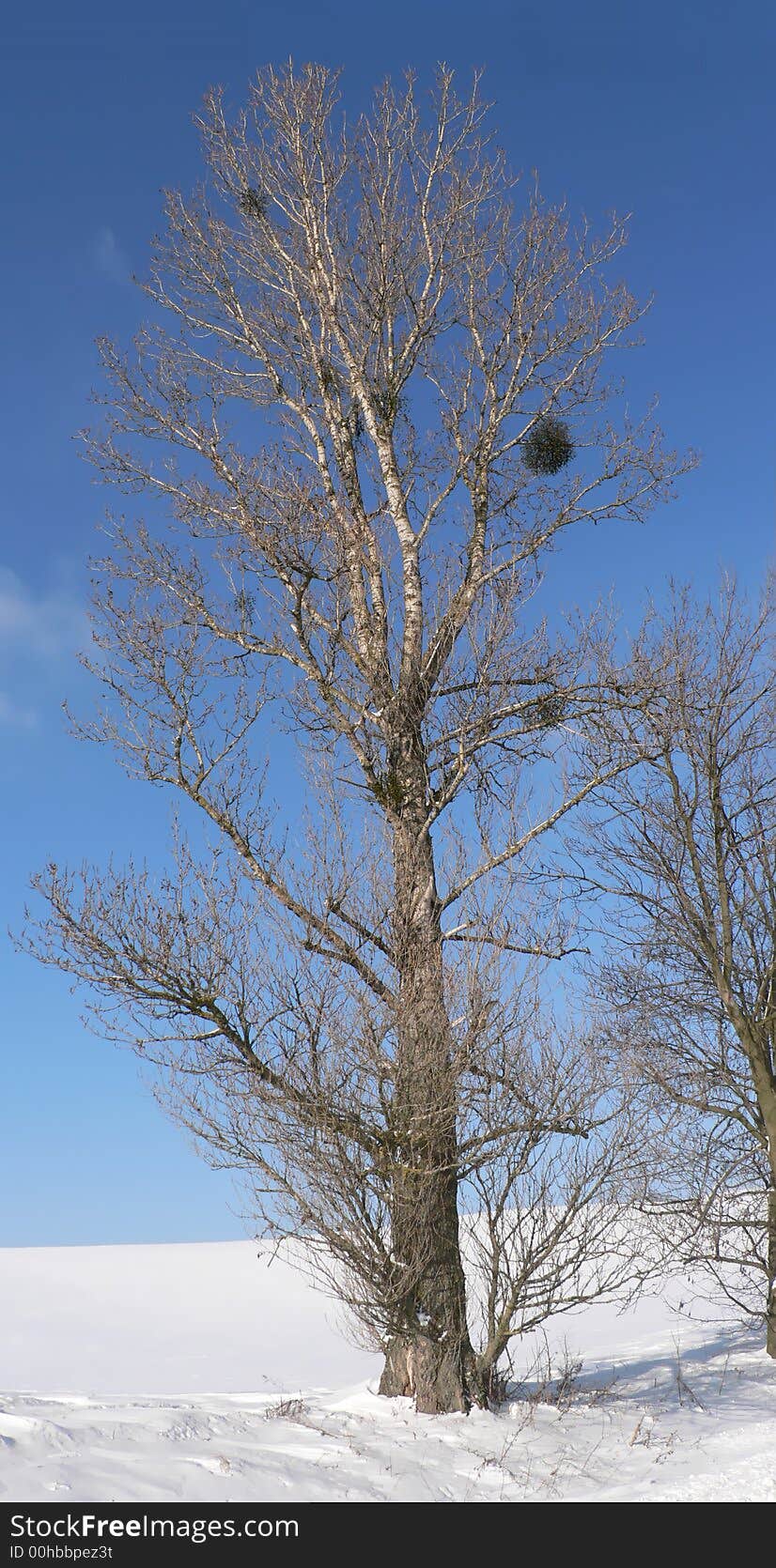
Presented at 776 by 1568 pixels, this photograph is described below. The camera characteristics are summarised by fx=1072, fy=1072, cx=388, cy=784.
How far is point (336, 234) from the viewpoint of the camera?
444 inches

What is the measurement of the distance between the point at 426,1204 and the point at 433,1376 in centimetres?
133

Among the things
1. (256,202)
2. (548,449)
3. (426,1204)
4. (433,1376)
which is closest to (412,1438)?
(433,1376)

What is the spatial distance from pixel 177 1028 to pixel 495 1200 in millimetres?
2669

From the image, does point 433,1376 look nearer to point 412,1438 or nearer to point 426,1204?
point 412,1438

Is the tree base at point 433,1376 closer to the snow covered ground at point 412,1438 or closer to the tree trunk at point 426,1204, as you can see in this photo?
the tree trunk at point 426,1204

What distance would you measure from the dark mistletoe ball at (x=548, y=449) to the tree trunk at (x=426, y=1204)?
16.4 ft

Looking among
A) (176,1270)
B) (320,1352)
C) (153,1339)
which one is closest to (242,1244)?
(176,1270)

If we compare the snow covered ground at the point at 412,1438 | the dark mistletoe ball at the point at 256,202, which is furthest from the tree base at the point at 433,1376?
the dark mistletoe ball at the point at 256,202

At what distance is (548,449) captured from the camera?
10.7 m

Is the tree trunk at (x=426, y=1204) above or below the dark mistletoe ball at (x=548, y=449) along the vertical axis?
below

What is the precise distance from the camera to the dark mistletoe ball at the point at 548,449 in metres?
10.8

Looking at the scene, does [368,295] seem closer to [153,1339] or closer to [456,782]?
[456,782]

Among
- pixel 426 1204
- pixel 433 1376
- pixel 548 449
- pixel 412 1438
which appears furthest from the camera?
pixel 548 449

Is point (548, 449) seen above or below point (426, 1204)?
above
